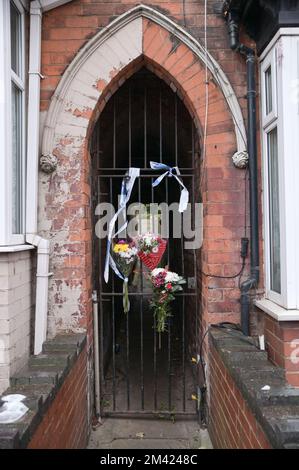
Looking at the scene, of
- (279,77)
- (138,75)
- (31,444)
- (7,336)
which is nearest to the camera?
(31,444)

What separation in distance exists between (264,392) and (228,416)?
821 mm

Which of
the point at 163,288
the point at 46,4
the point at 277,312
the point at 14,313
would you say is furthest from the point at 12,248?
the point at 46,4

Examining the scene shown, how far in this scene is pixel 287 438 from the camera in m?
1.85

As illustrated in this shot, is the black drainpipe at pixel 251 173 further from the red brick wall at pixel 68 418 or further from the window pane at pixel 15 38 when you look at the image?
the window pane at pixel 15 38

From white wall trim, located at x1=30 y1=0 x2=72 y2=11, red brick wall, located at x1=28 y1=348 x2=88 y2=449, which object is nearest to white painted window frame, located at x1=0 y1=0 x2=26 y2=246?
white wall trim, located at x1=30 y1=0 x2=72 y2=11

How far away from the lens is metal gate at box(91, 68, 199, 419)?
4164mm

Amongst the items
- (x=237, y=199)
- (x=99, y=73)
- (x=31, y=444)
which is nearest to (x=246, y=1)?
(x=99, y=73)

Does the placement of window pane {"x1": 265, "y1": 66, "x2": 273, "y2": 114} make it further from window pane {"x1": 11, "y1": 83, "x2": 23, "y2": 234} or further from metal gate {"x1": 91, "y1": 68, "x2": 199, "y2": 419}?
window pane {"x1": 11, "y1": 83, "x2": 23, "y2": 234}

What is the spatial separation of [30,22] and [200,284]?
116 inches

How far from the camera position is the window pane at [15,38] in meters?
3.11

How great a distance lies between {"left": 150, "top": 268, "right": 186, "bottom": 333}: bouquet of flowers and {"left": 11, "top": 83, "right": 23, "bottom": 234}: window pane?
143cm

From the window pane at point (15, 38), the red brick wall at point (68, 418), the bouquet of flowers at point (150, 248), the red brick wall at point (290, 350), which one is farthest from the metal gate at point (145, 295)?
the red brick wall at point (290, 350)

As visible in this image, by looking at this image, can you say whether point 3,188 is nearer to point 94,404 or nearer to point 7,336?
point 7,336

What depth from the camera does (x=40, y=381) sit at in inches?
103
